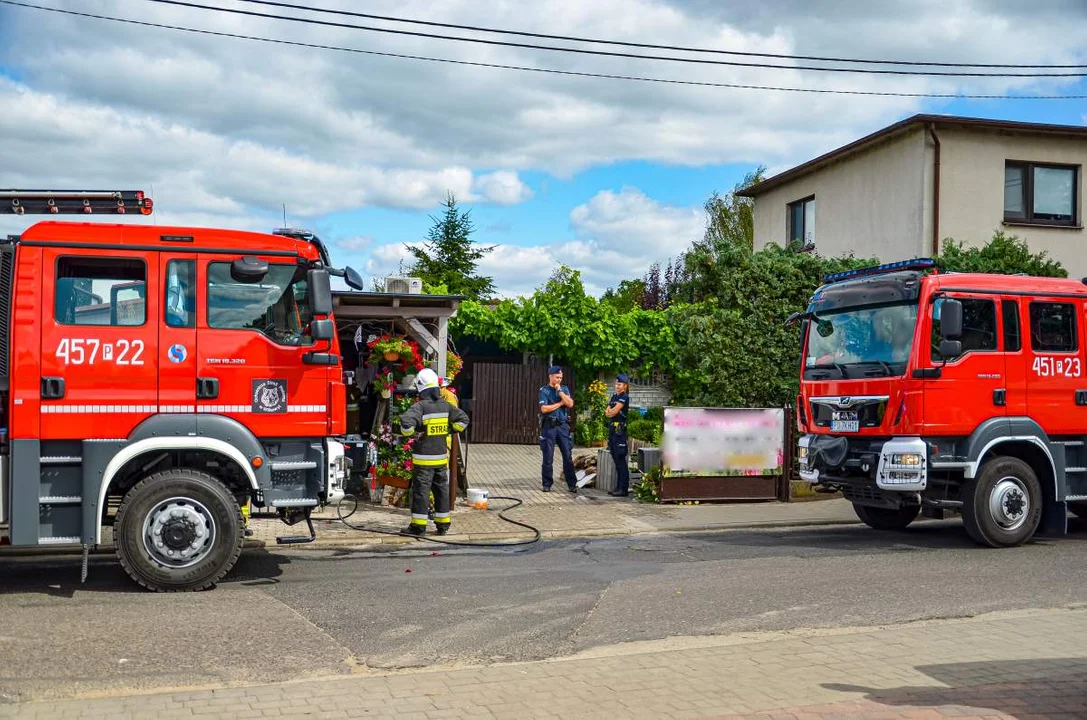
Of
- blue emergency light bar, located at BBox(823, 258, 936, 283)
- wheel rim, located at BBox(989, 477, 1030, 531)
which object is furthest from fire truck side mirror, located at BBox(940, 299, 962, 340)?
wheel rim, located at BBox(989, 477, 1030, 531)

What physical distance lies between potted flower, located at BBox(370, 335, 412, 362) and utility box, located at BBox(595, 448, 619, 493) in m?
3.78

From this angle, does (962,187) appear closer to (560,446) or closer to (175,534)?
(560,446)

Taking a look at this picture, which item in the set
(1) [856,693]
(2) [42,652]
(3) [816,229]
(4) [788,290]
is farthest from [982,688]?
(3) [816,229]

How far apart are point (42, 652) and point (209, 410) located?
255 cm

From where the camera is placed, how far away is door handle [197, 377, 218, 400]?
855cm

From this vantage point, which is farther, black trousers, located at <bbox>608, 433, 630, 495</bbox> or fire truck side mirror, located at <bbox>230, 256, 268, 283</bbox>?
black trousers, located at <bbox>608, 433, 630, 495</bbox>

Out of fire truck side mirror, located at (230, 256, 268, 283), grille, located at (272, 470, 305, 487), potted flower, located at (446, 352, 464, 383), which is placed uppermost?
fire truck side mirror, located at (230, 256, 268, 283)

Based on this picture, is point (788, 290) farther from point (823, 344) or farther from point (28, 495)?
point (28, 495)

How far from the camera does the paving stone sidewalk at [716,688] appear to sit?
529 centimetres

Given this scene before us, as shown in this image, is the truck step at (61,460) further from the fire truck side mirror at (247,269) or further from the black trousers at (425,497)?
the black trousers at (425,497)

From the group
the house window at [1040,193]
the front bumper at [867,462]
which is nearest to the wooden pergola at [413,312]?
the front bumper at [867,462]

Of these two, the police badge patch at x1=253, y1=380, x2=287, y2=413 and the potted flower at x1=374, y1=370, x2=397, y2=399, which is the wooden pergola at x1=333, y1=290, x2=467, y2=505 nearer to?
the potted flower at x1=374, y1=370, x2=397, y2=399

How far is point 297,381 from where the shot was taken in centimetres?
886

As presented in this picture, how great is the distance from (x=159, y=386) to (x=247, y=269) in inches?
46.8
